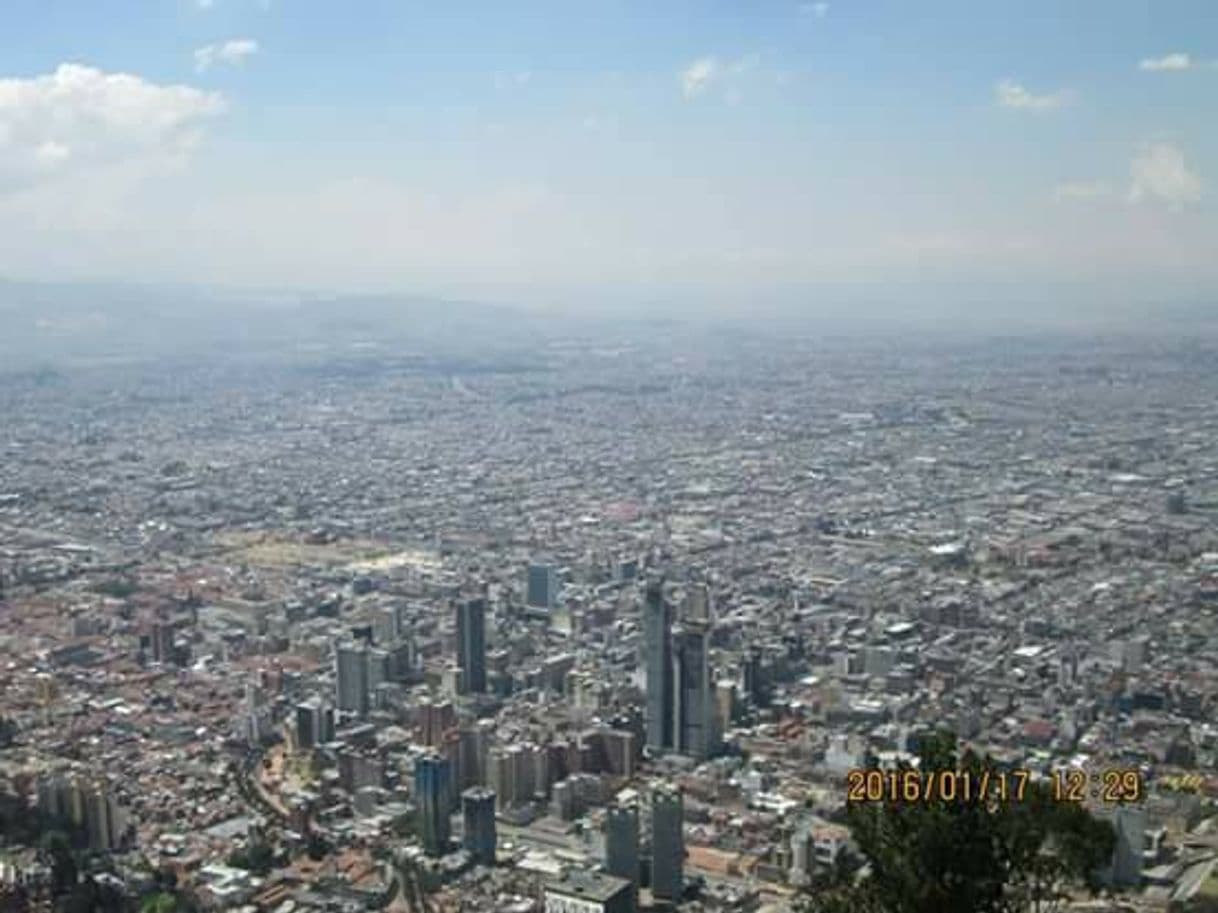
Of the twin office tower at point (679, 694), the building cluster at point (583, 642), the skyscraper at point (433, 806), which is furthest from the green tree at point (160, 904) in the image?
the twin office tower at point (679, 694)

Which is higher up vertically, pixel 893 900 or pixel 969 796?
pixel 969 796

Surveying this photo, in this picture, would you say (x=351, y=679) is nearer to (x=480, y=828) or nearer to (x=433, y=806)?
Result: (x=433, y=806)

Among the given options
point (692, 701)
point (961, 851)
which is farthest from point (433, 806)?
point (961, 851)

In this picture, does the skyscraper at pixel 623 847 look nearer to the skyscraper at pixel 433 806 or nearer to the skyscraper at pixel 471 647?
the skyscraper at pixel 433 806

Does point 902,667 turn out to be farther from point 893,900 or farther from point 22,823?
point 893,900

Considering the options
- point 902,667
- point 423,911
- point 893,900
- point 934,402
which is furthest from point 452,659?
point 934,402

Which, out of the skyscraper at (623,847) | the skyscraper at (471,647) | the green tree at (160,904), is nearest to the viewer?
the green tree at (160,904)
